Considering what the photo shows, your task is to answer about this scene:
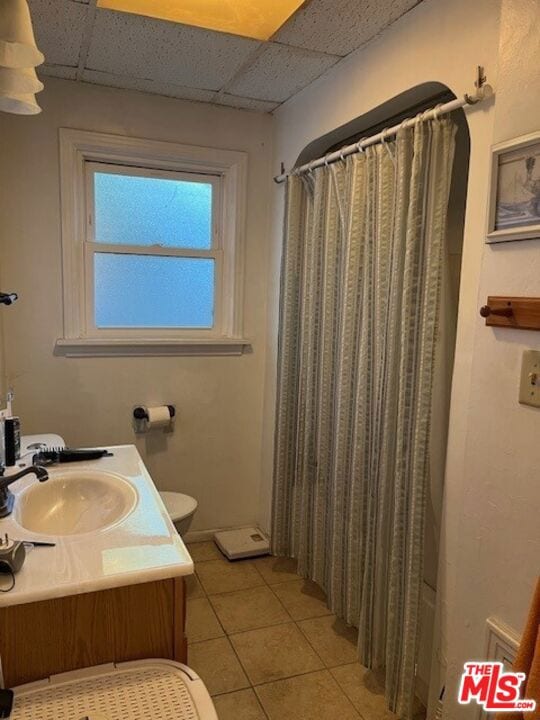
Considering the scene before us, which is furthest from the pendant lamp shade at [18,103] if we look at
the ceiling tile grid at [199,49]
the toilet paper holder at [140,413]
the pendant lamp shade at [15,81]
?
the toilet paper holder at [140,413]

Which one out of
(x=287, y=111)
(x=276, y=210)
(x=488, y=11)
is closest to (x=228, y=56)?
(x=287, y=111)

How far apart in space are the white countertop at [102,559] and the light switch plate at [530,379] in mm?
910

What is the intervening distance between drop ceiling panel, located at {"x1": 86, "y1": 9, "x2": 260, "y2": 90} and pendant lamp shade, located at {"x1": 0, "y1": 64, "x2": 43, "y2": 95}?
70 centimetres

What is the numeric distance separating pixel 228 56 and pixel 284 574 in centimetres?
246

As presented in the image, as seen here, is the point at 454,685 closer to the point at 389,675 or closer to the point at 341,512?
the point at 389,675

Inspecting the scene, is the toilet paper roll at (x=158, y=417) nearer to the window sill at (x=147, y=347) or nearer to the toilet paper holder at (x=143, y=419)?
the toilet paper holder at (x=143, y=419)

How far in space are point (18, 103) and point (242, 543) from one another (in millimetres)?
2360

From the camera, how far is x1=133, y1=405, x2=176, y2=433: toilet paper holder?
2.66 metres

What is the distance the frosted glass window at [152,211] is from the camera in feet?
8.50

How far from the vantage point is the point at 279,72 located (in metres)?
2.22

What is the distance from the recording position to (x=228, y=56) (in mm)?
2074

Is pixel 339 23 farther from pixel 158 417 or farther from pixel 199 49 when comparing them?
pixel 158 417

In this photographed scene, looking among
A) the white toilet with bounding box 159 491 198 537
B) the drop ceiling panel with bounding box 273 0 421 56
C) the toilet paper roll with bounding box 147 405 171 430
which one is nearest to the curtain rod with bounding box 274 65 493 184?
A: the drop ceiling panel with bounding box 273 0 421 56

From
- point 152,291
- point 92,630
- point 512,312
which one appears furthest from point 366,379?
point 152,291
